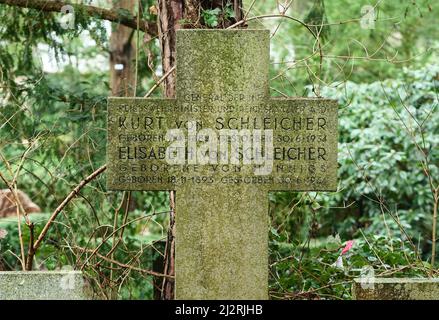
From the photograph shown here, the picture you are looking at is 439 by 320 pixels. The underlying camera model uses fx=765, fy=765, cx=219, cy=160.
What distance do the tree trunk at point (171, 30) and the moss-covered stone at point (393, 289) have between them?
156 cm

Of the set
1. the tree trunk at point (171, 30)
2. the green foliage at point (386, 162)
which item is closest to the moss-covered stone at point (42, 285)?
the tree trunk at point (171, 30)

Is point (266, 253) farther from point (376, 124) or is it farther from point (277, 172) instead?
point (376, 124)

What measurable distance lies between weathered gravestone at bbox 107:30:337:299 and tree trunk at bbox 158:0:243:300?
90 cm

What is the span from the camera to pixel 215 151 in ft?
15.3

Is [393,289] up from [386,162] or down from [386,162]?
down

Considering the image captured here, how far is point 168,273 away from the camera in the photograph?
5.71 metres

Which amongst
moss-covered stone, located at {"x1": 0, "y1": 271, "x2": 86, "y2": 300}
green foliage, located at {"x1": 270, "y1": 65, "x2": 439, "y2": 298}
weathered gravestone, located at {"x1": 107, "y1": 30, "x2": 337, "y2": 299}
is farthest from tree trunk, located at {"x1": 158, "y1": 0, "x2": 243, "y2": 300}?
green foliage, located at {"x1": 270, "y1": 65, "x2": 439, "y2": 298}

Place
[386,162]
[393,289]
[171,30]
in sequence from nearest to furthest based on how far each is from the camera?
[393,289], [171,30], [386,162]

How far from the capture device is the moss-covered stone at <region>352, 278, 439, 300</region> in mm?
4633

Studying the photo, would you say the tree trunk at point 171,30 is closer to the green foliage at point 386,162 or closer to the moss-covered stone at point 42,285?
the moss-covered stone at point 42,285

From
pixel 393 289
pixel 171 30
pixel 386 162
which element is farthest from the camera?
pixel 386 162

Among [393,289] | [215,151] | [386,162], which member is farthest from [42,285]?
[386,162]

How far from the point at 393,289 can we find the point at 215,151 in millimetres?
1368

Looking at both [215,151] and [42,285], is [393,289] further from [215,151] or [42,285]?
[42,285]
